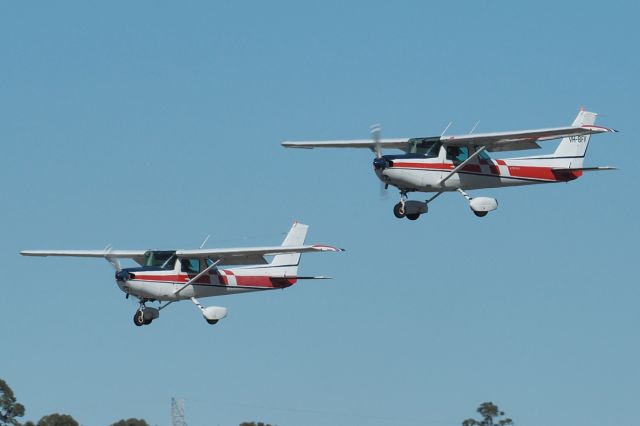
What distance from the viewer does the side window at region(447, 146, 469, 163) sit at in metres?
37.4

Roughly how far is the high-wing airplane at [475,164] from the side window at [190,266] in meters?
5.85

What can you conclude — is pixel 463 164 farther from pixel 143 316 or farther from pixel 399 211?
pixel 143 316

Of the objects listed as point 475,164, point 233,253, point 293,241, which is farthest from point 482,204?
point 233,253

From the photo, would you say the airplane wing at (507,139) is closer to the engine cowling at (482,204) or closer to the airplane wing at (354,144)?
the airplane wing at (354,144)

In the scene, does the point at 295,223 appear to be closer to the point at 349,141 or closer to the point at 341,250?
the point at 349,141

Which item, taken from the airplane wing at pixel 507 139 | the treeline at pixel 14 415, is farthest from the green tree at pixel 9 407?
the airplane wing at pixel 507 139

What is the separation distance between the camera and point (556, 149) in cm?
3919

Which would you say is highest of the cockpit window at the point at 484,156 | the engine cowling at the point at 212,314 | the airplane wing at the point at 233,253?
the cockpit window at the point at 484,156

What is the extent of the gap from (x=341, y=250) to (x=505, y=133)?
279 inches

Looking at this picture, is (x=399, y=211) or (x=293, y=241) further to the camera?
(x=293, y=241)

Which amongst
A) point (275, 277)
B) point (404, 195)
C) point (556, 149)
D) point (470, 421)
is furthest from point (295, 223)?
point (470, 421)

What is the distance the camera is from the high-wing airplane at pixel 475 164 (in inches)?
Result: 1432

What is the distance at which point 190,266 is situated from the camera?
38.2 metres

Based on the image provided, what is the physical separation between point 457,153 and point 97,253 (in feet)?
39.1
